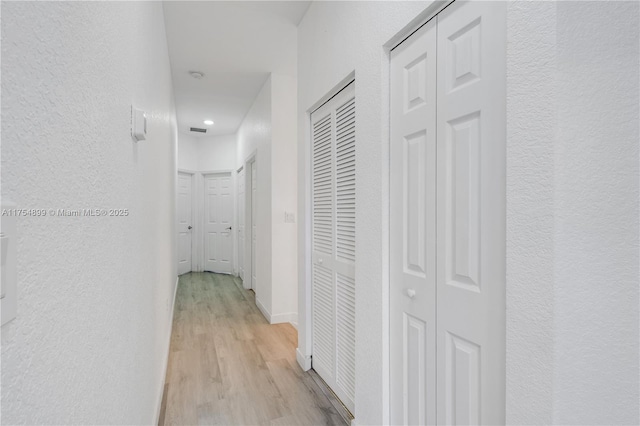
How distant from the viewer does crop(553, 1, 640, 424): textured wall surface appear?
870 mm

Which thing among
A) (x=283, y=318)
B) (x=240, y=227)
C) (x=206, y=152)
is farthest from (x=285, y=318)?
(x=206, y=152)

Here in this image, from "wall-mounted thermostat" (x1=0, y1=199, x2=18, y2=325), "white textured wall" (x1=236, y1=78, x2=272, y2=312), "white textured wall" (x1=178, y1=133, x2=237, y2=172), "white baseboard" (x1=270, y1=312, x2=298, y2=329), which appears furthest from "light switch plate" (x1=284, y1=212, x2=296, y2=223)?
"wall-mounted thermostat" (x1=0, y1=199, x2=18, y2=325)

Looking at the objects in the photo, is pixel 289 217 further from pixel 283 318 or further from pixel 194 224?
pixel 194 224

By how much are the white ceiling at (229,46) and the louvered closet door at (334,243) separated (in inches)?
34.7

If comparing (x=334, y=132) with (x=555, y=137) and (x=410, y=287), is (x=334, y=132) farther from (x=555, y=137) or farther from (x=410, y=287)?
(x=555, y=137)

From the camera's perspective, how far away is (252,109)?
4891 millimetres

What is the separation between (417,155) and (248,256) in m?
4.48

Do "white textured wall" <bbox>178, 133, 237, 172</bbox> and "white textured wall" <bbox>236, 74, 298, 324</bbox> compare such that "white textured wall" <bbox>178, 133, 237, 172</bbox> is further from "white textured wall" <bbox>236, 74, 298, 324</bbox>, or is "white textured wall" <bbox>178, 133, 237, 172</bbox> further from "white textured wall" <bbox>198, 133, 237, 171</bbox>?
"white textured wall" <bbox>236, 74, 298, 324</bbox>

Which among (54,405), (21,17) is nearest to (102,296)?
(54,405)

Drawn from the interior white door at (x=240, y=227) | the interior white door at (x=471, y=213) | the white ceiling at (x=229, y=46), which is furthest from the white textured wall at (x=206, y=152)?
the interior white door at (x=471, y=213)

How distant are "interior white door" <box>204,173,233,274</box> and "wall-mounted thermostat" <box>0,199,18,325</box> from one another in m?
6.63

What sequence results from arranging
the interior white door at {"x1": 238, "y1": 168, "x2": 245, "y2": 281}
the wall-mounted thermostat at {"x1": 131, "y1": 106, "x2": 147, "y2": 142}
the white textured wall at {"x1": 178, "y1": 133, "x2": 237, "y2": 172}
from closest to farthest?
the wall-mounted thermostat at {"x1": 131, "y1": 106, "x2": 147, "y2": 142}
the interior white door at {"x1": 238, "y1": 168, "x2": 245, "y2": 281}
the white textured wall at {"x1": 178, "y1": 133, "x2": 237, "y2": 172}

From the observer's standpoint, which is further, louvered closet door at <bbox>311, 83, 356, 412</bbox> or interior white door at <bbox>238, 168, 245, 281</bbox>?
interior white door at <bbox>238, 168, 245, 281</bbox>

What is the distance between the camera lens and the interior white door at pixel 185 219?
22.5 ft
